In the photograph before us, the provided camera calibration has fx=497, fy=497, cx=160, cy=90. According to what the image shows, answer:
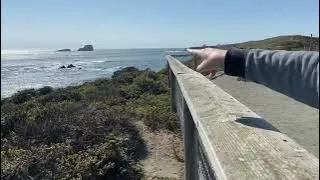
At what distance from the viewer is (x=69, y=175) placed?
269 inches

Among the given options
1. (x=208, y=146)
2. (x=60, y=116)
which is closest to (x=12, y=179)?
(x=60, y=116)

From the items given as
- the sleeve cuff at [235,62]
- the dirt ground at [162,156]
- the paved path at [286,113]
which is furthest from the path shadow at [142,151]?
the sleeve cuff at [235,62]

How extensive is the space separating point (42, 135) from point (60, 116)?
44.3 inches

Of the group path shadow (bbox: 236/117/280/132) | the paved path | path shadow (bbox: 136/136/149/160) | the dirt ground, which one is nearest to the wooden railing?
path shadow (bbox: 236/117/280/132)

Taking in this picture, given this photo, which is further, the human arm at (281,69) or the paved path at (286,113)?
the paved path at (286,113)

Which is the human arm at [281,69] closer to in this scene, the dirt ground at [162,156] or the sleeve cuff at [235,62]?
the sleeve cuff at [235,62]

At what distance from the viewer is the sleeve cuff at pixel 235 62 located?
1512 millimetres

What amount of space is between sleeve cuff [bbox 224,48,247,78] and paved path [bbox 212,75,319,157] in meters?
4.60

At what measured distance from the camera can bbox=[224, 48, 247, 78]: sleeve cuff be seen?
4.96 feet

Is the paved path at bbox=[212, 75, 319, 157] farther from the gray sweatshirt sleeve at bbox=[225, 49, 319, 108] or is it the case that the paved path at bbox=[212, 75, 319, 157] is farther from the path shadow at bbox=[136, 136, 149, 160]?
the gray sweatshirt sleeve at bbox=[225, 49, 319, 108]

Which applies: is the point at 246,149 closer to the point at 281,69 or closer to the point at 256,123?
the point at 256,123

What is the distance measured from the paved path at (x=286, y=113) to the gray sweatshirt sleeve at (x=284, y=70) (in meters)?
4.67

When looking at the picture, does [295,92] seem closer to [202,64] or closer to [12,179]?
[202,64]

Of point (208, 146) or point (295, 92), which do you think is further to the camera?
point (208, 146)
